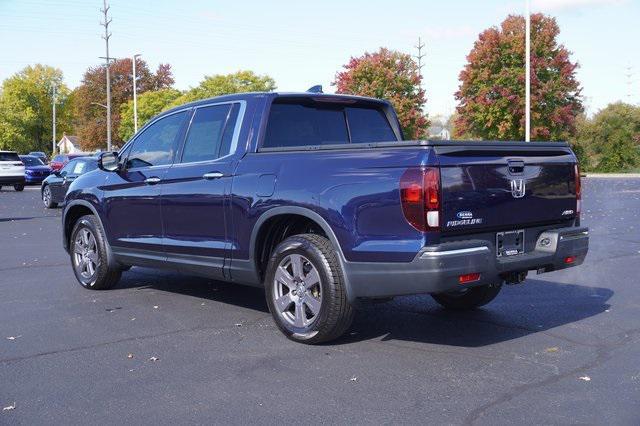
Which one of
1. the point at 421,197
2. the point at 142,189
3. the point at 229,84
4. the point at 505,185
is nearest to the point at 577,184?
the point at 505,185

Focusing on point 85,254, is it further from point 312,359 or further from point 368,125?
point 312,359

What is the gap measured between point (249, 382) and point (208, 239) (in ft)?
6.12

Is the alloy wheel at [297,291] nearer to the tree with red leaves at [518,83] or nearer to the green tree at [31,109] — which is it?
the tree with red leaves at [518,83]

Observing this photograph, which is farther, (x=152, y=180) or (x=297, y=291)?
(x=152, y=180)

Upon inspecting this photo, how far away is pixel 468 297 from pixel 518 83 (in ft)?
122

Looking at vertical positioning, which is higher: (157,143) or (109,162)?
(157,143)

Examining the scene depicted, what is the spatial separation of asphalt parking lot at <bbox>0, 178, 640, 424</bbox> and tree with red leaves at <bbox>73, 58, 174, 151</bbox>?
77097mm

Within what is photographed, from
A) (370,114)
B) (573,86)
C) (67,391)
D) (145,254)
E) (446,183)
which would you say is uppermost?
(573,86)

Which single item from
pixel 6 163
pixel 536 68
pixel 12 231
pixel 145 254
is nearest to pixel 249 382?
pixel 145 254

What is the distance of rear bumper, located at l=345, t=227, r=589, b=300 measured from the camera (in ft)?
15.1

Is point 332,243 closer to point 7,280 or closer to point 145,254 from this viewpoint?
point 145,254

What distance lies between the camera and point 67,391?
4371mm

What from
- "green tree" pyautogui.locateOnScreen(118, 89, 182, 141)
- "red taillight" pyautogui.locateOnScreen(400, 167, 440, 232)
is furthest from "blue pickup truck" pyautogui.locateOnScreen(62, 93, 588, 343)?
"green tree" pyautogui.locateOnScreen(118, 89, 182, 141)

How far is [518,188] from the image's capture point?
520 cm
